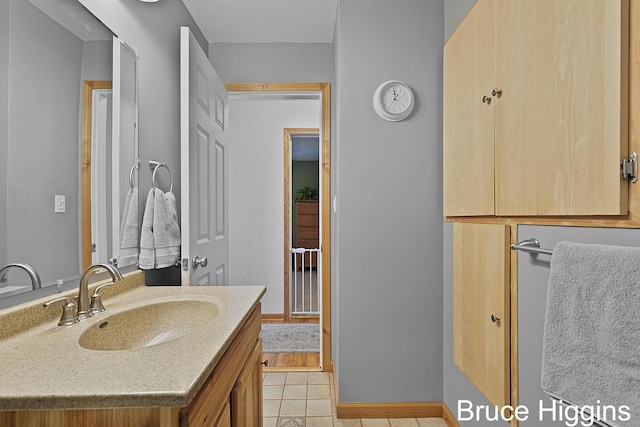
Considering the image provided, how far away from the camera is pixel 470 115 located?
173cm

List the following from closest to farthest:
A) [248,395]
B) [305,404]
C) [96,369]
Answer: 1. [96,369]
2. [248,395]
3. [305,404]

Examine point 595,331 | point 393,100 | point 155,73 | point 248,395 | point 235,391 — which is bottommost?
point 248,395

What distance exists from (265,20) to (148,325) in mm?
2132

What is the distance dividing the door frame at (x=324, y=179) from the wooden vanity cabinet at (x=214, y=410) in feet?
4.23

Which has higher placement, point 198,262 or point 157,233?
point 157,233

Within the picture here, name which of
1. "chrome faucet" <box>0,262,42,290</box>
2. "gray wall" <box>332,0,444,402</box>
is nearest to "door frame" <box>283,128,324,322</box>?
"gray wall" <box>332,0,444,402</box>

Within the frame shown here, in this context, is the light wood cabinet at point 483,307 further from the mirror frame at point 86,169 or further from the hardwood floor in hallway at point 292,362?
the mirror frame at point 86,169

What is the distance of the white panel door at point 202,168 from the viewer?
6.28 ft

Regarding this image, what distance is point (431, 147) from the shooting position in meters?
2.19

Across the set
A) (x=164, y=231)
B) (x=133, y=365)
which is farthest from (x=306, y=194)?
(x=133, y=365)

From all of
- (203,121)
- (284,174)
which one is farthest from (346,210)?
(284,174)

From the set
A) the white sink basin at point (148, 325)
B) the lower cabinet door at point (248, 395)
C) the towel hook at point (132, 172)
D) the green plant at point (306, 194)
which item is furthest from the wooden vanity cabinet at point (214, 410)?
the green plant at point (306, 194)

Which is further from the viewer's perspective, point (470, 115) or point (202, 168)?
A: point (202, 168)

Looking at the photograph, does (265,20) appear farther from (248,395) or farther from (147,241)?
(248,395)
